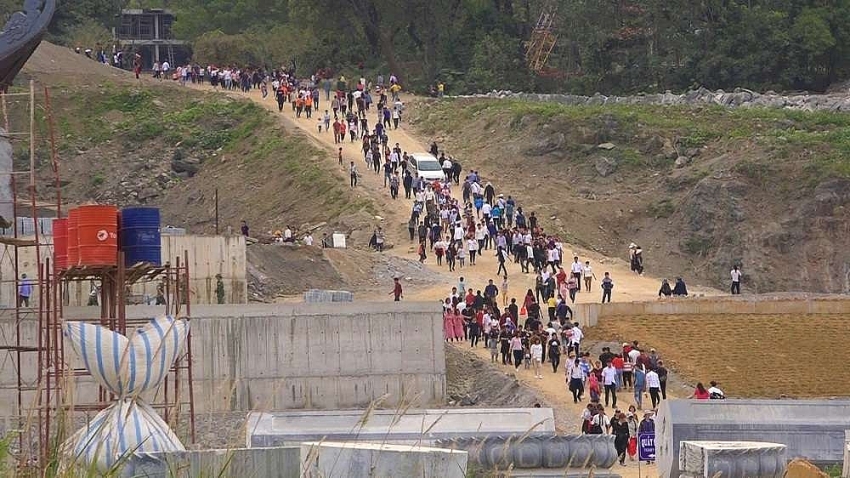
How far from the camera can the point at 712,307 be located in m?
46.3

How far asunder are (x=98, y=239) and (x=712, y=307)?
2139 cm

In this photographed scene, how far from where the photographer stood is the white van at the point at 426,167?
198 ft

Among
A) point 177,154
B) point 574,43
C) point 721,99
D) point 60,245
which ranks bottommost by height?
point 60,245

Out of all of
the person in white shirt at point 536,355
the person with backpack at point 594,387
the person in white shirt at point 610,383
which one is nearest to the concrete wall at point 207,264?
the person in white shirt at point 536,355

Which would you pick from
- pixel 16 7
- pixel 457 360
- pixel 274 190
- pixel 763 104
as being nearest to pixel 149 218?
pixel 457 360

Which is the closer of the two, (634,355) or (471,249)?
(634,355)

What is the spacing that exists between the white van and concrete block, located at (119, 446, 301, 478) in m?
47.5

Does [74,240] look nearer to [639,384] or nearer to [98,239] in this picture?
[98,239]

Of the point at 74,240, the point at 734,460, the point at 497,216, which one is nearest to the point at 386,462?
the point at 734,460

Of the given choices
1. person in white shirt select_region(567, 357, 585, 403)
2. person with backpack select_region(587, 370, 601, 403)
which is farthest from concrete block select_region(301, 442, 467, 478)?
person in white shirt select_region(567, 357, 585, 403)

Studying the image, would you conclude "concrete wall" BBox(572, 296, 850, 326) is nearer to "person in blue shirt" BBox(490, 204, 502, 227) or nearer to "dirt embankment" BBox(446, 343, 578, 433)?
"dirt embankment" BBox(446, 343, 578, 433)

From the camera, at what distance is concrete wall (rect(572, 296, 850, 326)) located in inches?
1766

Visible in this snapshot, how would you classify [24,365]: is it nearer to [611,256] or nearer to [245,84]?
[611,256]

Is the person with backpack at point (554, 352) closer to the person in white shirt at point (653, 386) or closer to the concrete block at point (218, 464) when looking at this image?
the person in white shirt at point (653, 386)
